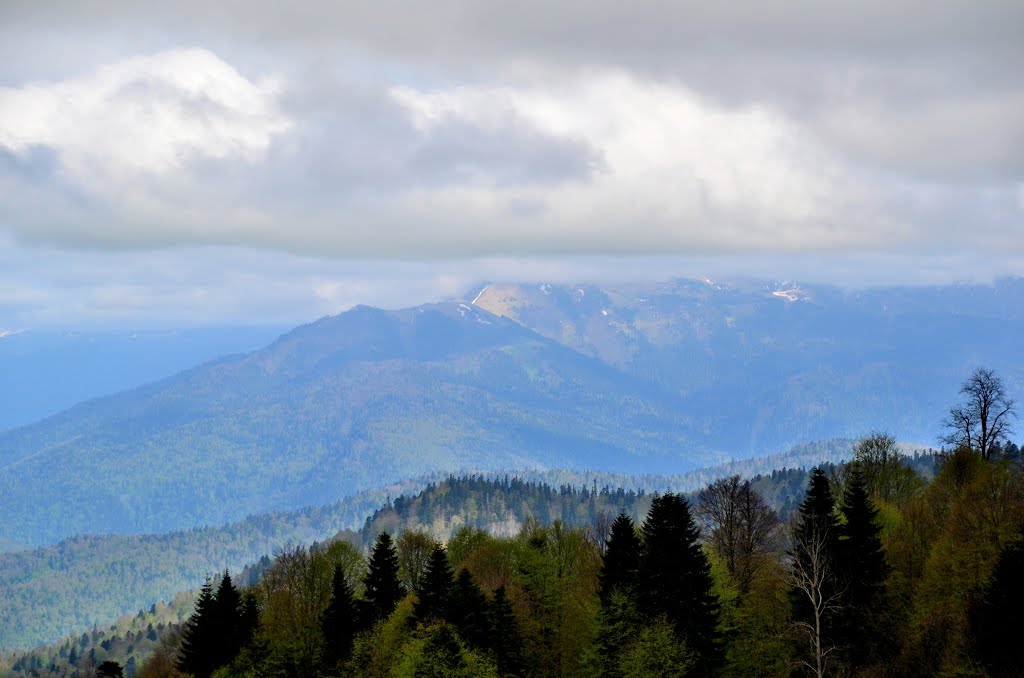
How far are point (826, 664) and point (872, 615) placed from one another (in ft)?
21.0

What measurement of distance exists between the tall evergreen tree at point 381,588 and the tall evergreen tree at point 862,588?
111 ft

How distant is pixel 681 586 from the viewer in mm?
75375

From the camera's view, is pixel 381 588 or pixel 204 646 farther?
pixel 381 588

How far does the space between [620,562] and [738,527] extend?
1407 cm

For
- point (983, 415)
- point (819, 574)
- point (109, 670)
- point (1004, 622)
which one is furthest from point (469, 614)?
point (983, 415)

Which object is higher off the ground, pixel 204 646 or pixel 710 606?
pixel 710 606

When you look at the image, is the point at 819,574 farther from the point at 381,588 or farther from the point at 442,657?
the point at 381,588

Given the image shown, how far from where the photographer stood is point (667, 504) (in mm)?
76562

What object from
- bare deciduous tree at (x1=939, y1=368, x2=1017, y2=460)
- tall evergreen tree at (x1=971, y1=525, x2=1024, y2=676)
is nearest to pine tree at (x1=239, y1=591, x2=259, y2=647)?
tall evergreen tree at (x1=971, y1=525, x2=1024, y2=676)

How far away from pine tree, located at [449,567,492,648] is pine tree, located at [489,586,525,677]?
106 cm

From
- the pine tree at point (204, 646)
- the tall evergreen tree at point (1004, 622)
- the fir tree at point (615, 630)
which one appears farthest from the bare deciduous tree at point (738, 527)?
the pine tree at point (204, 646)

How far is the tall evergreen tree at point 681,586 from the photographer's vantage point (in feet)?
246

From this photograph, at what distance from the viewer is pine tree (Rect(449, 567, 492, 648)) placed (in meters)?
79.1

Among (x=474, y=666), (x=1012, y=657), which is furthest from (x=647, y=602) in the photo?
(x=1012, y=657)
